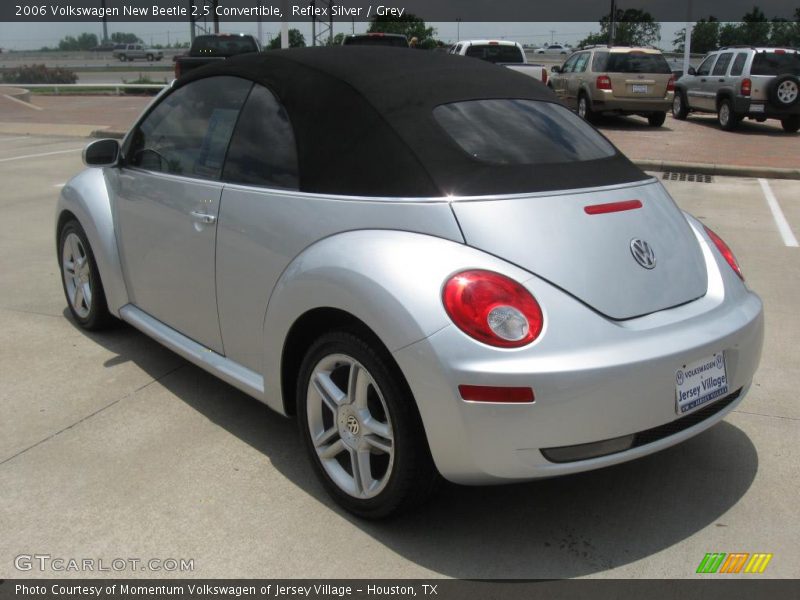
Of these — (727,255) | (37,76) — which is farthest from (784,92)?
(37,76)

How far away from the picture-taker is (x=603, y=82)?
648 inches

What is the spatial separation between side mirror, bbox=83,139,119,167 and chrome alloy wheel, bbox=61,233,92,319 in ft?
1.75

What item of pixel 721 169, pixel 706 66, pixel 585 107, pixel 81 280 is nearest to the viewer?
pixel 81 280

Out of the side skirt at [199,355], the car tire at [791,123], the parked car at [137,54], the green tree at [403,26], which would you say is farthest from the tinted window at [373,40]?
the parked car at [137,54]

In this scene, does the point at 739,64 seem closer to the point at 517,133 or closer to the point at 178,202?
the point at 517,133

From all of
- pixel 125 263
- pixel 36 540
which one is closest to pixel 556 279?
pixel 36 540

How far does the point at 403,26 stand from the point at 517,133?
51.1 meters

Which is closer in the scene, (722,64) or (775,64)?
(775,64)

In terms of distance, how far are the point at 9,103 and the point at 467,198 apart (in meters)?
24.9

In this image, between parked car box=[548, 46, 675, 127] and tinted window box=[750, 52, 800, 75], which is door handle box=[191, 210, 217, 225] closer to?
parked car box=[548, 46, 675, 127]

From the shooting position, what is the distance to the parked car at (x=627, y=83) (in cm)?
1647

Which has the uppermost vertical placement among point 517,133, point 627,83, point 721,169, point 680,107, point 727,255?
point 517,133

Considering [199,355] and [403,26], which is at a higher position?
[403,26]

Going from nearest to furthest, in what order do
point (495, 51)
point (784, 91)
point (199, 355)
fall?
point (199, 355), point (784, 91), point (495, 51)
